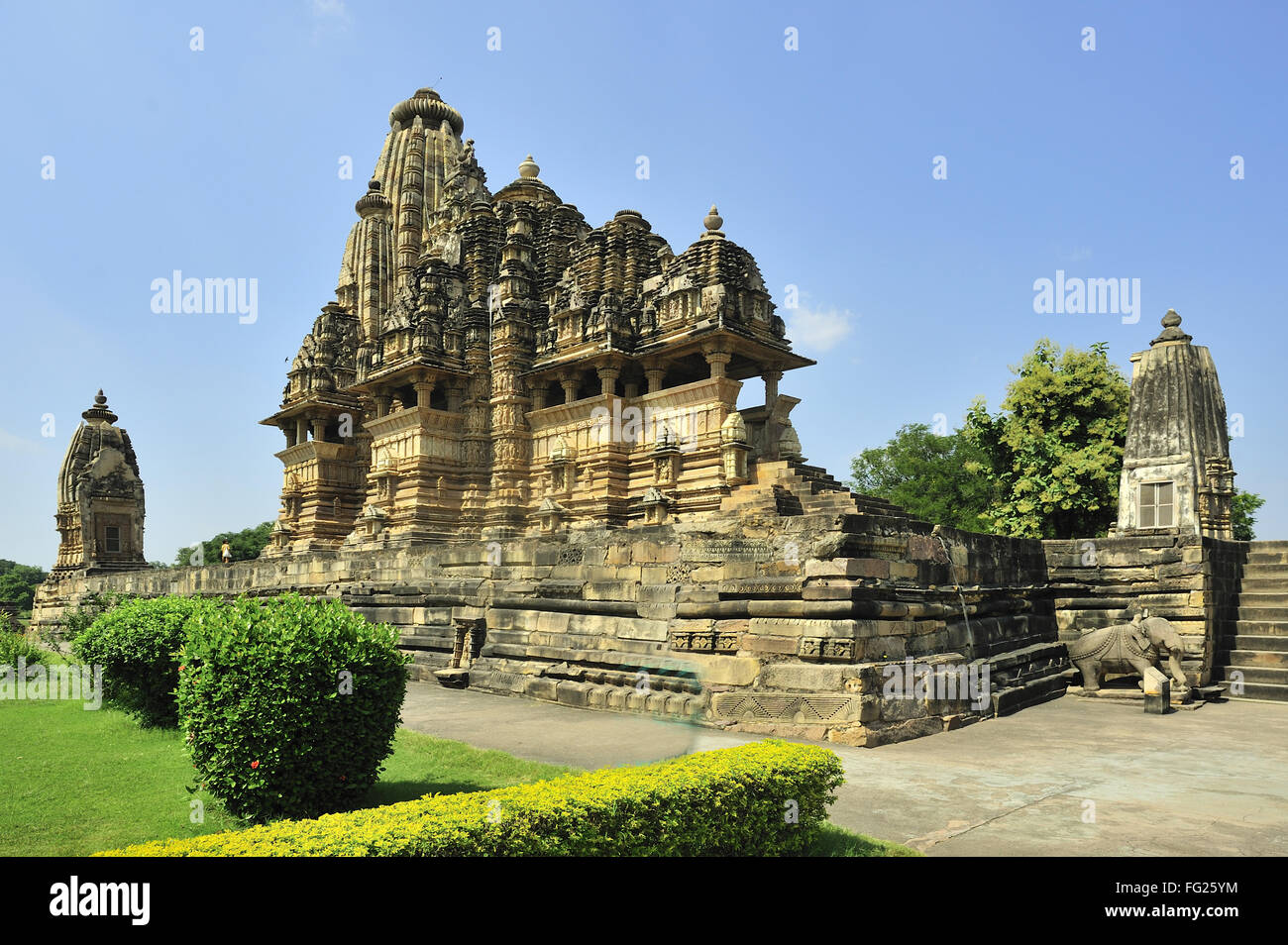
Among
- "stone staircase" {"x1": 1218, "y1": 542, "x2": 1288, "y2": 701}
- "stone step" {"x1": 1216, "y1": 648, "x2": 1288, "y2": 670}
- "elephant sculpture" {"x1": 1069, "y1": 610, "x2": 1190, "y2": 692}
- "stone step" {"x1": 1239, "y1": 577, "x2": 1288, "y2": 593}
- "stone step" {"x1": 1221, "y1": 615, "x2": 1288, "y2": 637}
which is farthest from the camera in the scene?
"stone step" {"x1": 1239, "y1": 577, "x2": 1288, "y2": 593}

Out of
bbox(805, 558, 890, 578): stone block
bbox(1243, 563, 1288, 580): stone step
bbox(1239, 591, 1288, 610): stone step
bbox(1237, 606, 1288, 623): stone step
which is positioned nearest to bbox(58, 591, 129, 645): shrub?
bbox(805, 558, 890, 578): stone block

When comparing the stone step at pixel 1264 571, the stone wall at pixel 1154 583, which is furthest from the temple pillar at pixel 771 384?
the stone step at pixel 1264 571

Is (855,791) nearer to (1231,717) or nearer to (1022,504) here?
(1231,717)

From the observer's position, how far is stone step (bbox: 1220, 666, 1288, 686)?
40.3 ft

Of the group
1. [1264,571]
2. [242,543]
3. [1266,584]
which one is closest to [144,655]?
[1266,584]

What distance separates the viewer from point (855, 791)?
609 centimetres

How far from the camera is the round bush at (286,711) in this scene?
5.23m

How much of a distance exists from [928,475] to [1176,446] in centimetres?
2534

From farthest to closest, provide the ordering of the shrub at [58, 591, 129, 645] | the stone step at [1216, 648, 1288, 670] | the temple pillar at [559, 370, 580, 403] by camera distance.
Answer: the temple pillar at [559, 370, 580, 403] < the shrub at [58, 591, 129, 645] < the stone step at [1216, 648, 1288, 670]

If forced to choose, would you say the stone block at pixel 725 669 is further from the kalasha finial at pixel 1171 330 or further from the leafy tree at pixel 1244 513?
the leafy tree at pixel 1244 513

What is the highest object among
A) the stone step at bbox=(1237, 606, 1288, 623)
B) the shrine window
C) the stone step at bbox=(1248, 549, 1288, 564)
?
the shrine window

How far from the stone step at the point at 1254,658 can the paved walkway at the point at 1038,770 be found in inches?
79.5

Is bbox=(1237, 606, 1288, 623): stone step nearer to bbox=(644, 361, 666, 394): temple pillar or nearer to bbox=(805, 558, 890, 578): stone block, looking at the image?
bbox=(805, 558, 890, 578): stone block
